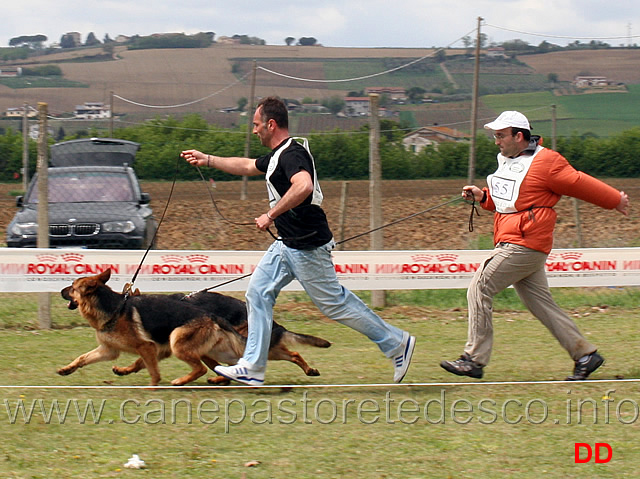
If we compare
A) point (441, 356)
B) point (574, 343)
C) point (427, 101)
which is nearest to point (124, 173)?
point (441, 356)

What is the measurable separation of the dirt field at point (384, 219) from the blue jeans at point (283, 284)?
5.68 metres

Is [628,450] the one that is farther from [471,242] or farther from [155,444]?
[471,242]

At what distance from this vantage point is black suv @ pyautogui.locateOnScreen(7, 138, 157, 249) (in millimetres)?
10430

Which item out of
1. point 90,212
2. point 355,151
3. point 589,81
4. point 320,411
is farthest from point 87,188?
point 589,81

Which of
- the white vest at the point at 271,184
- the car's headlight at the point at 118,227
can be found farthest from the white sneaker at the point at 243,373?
the car's headlight at the point at 118,227

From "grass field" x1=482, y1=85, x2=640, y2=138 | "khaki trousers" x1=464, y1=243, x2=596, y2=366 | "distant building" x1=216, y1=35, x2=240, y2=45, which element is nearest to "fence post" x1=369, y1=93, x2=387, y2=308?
"khaki trousers" x1=464, y1=243, x2=596, y2=366

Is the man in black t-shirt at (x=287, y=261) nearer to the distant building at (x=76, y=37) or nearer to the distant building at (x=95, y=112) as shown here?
the distant building at (x=95, y=112)

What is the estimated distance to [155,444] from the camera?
4488 mm

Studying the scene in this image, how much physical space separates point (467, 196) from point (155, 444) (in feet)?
9.57

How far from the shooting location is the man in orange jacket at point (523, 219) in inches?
222

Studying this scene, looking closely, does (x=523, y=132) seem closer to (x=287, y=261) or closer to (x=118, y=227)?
(x=287, y=261)

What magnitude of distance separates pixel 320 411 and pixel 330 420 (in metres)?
0.21

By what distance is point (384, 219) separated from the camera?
1839 centimetres

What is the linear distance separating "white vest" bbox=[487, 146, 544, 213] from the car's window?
694 centimetres
